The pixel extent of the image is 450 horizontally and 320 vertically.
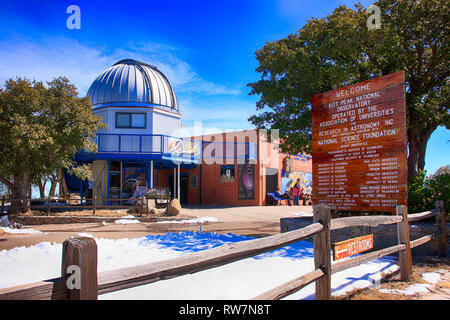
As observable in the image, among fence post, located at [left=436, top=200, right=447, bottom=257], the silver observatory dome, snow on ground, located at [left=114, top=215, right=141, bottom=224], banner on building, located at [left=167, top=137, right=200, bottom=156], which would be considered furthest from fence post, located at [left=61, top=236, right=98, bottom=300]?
the silver observatory dome

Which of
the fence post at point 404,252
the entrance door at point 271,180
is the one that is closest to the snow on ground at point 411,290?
the fence post at point 404,252

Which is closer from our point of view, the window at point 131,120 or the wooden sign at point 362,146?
the wooden sign at point 362,146

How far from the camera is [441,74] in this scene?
30.9 feet

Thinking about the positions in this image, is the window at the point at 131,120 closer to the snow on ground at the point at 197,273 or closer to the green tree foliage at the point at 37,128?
the green tree foliage at the point at 37,128

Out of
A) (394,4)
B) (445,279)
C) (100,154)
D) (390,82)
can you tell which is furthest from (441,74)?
(100,154)

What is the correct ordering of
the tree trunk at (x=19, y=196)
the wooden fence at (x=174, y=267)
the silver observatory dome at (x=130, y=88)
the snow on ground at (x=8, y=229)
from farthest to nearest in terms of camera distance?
the silver observatory dome at (x=130, y=88)
the tree trunk at (x=19, y=196)
the snow on ground at (x=8, y=229)
the wooden fence at (x=174, y=267)

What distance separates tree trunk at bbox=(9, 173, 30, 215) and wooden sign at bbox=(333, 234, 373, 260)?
46.6ft

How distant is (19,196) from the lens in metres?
14.6

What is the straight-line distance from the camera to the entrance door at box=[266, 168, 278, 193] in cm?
2561

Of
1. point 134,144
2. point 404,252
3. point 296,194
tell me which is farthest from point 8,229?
point 296,194

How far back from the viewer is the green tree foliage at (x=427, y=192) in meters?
8.02

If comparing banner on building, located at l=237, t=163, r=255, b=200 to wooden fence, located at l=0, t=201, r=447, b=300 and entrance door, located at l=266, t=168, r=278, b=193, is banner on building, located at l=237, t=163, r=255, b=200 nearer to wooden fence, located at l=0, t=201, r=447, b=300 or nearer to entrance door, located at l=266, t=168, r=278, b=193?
entrance door, located at l=266, t=168, r=278, b=193

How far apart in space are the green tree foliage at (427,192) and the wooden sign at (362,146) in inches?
72.6

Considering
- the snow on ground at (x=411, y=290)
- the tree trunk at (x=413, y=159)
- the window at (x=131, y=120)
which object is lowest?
the snow on ground at (x=411, y=290)
